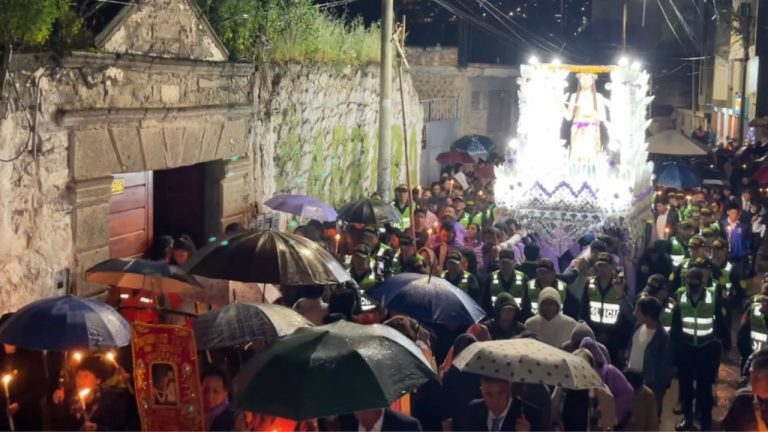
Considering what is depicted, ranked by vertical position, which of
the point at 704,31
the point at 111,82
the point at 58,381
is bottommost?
the point at 58,381

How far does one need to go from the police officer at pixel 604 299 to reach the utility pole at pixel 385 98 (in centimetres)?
698

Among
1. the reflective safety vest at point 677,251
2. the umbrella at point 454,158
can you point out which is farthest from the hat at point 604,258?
the umbrella at point 454,158

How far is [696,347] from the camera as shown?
440 inches

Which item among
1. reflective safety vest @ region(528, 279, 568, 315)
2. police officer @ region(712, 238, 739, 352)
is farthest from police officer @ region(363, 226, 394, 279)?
police officer @ region(712, 238, 739, 352)

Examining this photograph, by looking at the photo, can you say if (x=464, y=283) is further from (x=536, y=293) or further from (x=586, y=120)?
(x=586, y=120)

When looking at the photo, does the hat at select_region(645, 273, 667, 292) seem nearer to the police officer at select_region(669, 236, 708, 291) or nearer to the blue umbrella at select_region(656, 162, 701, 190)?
the police officer at select_region(669, 236, 708, 291)

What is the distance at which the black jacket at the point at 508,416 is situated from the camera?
7.30m

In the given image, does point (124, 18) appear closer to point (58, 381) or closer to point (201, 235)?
point (201, 235)

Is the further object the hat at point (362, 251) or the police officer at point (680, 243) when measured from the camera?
the police officer at point (680, 243)

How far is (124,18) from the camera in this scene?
1189 cm

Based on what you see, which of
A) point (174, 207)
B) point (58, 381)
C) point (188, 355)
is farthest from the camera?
point (174, 207)

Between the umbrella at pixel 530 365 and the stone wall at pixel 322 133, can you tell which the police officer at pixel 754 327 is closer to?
the umbrella at pixel 530 365

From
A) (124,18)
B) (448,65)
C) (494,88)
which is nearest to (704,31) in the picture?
(494,88)

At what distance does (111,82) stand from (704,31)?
43.0 m
